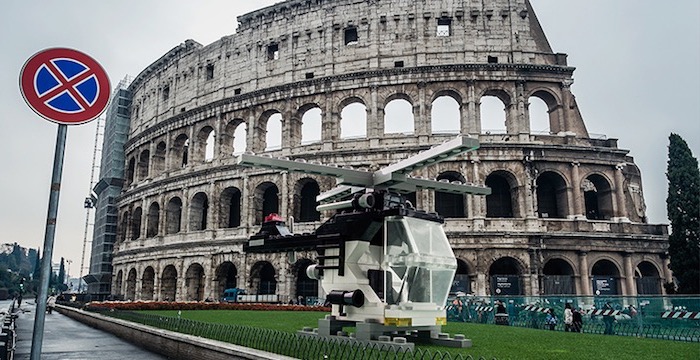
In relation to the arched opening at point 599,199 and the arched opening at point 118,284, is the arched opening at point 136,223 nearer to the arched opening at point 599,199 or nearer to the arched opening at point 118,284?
the arched opening at point 118,284

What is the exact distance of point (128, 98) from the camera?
1759 inches

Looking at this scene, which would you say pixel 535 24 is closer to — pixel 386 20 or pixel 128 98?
pixel 386 20

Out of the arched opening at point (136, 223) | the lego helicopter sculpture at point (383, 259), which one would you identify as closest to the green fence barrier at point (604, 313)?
the lego helicopter sculpture at point (383, 259)

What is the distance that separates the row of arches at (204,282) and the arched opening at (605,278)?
14489 millimetres

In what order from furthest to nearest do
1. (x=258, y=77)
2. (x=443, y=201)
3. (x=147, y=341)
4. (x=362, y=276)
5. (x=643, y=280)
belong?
(x=258, y=77) → (x=443, y=201) → (x=643, y=280) → (x=147, y=341) → (x=362, y=276)

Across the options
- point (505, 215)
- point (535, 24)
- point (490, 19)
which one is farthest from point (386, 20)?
point (505, 215)

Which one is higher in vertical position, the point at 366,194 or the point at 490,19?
the point at 490,19

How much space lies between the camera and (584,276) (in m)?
25.0

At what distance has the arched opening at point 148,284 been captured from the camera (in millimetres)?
34781

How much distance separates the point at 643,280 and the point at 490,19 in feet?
52.7

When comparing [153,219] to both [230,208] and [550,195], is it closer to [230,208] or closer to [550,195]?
[230,208]

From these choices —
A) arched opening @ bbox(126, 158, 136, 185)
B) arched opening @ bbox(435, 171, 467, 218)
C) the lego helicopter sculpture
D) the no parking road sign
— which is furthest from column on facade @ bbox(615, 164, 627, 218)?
arched opening @ bbox(126, 158, 136, 185)

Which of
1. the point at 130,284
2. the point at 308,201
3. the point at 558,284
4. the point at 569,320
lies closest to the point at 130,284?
the point at 130,284

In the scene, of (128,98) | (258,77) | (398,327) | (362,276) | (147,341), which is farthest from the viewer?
(128,98)
